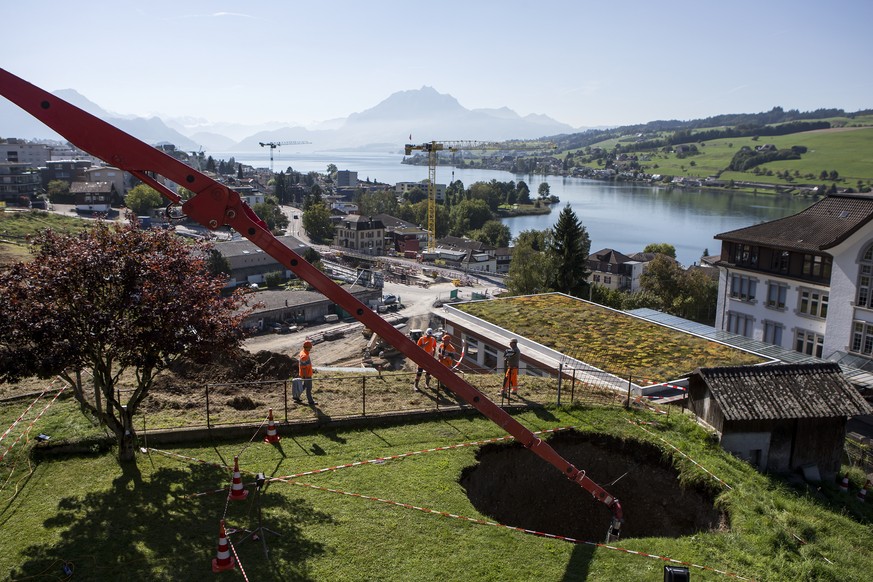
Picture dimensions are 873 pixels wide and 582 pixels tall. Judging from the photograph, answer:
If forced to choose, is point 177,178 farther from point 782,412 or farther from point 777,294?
point 777,294

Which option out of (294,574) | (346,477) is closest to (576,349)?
(346,477)

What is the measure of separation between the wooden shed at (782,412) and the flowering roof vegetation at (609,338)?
15.1 feet

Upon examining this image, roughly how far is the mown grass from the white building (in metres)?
16.4

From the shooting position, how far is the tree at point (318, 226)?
106 metres

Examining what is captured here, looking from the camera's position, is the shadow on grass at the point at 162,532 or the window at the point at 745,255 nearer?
the shadow on grass at the point at 162,532

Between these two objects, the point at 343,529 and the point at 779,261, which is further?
the point at 779,261

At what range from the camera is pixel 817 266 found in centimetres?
2653

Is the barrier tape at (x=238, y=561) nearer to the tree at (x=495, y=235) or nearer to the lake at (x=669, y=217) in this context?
the lake at (x=669, y=217)

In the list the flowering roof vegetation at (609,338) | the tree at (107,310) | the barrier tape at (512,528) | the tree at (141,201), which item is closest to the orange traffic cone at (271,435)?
the barrier tape at (512,528)

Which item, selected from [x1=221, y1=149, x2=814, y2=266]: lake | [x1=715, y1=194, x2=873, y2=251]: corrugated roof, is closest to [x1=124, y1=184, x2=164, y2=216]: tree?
[x1=221, y1=149, x2=814, y2=266]: lake

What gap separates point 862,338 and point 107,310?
26.6 m

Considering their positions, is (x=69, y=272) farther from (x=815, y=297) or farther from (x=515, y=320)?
(x=815, y=297)

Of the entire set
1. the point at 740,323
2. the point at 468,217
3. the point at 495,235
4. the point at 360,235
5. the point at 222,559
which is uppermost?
the point at 222,559

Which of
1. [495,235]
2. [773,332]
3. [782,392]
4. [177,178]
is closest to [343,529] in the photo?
[177,178]
